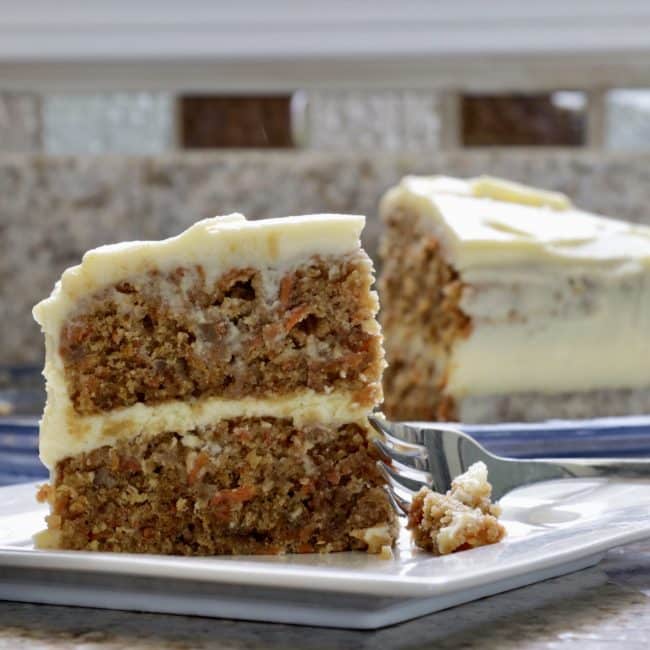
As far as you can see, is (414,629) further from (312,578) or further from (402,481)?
(402,481)

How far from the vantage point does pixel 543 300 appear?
2070 millimetres

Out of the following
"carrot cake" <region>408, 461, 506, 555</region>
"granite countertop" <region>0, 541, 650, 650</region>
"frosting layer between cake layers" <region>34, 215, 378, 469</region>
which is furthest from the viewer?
"frosting layer between cake layers" <region>34, 215, 378, 469</region>

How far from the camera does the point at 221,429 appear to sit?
1.21 m

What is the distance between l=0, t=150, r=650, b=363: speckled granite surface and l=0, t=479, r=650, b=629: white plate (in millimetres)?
1543

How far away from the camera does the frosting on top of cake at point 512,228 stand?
2.03 metres

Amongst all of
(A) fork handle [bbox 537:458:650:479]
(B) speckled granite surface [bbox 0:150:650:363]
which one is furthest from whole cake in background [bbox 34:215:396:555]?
(B) speckled granite surface [bbox 0:150:650:363]

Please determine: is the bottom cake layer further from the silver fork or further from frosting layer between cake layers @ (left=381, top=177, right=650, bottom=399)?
frosting layer between cake layers @ (left=381, top=177, right=650, bottom=399)

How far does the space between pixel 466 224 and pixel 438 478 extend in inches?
36.3

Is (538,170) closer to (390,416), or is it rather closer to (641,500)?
(390,416)

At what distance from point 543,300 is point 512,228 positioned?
4.8 inches

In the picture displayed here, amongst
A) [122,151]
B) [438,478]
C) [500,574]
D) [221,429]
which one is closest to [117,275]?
[221,429]

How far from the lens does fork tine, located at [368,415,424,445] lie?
1.21 meters

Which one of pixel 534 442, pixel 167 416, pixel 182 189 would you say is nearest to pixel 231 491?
pixel 167 416

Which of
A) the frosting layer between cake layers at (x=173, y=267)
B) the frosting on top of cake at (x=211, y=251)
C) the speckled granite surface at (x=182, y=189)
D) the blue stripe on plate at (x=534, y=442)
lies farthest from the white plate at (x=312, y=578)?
the speckled granite surface at (x=182, y=189)
